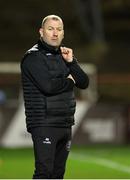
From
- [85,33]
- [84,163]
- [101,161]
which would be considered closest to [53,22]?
[84,163]

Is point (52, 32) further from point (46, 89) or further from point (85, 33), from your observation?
point (85, 33)

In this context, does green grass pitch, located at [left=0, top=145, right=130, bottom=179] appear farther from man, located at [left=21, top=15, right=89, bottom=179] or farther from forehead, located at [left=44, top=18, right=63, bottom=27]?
forehead, located at [left=44, top=18, right=63, bottom=27]

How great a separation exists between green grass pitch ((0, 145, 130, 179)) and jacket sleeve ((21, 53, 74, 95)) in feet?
13.3

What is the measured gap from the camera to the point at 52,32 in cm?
638

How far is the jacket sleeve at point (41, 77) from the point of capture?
6.28 meters

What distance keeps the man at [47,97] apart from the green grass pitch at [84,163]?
3.87 meters

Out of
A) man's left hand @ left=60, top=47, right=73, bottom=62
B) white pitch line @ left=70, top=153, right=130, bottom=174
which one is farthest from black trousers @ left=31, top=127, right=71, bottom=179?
white pitch line @ left=70, top=153, right=130, bottom=174

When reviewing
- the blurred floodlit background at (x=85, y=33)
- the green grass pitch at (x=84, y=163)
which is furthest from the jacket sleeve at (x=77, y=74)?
the blurred floodlit background at (x=85, y=33)

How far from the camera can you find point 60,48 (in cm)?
655

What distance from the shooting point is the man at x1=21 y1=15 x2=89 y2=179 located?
6.33 m

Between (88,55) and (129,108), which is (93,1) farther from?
(129,108)

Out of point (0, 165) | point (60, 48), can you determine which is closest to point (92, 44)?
point (0, 165)

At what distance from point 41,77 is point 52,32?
1.42 feet

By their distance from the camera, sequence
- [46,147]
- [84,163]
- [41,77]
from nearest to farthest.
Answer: [41,77]
[46,147]
[84,163]
